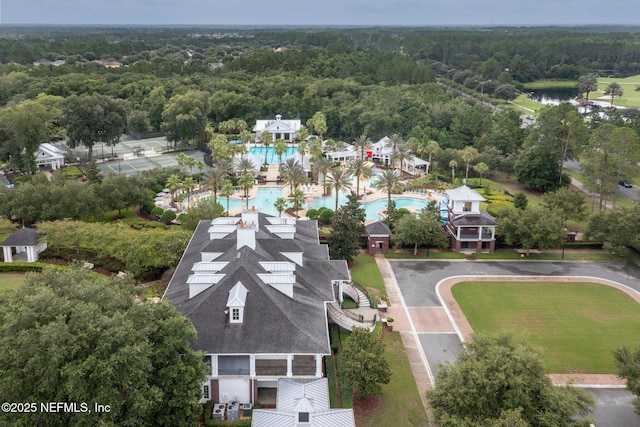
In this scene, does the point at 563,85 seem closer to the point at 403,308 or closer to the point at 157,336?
the point at 403,308

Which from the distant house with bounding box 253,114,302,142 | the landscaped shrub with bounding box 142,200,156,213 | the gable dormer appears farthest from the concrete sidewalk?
the distant house with bounding box 253,114,302,142

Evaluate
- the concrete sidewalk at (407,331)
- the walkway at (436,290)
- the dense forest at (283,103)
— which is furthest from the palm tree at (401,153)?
the concrete sidewalk at (407,331)

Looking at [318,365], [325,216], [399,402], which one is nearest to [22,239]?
[325,216]

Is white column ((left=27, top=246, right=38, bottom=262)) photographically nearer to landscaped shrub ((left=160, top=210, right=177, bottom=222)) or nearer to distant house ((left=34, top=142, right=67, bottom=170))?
landscaped shrub ((left=160, top=210, right=177, bottom=222))

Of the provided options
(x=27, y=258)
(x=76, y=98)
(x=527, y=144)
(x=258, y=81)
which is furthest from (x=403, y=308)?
(x=258, y=81)

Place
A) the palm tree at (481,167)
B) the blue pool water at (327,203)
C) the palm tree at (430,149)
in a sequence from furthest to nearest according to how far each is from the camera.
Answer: the palm tree at (430,149)
the palm tree at (481,167)
the blue pool water at (327,203)

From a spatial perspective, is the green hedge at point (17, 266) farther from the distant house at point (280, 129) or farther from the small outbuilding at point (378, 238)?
the distant house at point (280, 129)
